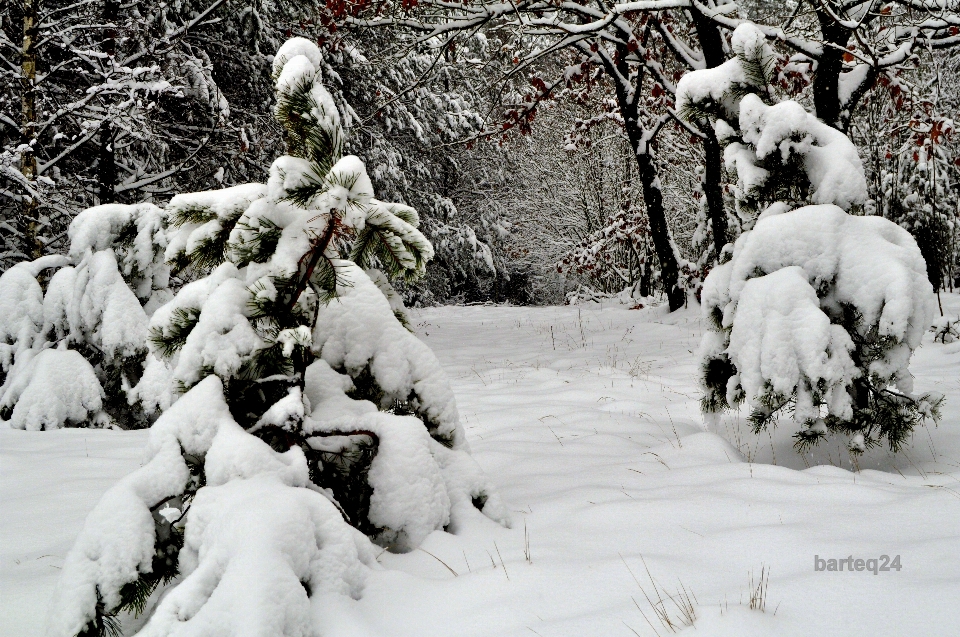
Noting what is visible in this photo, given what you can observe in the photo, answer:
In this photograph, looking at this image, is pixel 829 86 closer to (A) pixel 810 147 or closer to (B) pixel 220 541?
(A) pixel 810 147

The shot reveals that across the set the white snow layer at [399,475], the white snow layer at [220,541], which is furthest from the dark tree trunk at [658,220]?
the white snow layer at [220,541]

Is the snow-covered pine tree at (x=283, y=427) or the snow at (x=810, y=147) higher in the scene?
the snow at (x=810, y=147)

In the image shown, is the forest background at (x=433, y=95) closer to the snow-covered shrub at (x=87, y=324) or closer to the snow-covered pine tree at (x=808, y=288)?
the snow-covered pine tree at (x=808, y=288)

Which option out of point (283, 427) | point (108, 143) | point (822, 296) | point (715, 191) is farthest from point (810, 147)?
point (108, 143)

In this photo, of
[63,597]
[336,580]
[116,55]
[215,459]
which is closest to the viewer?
[63,597]

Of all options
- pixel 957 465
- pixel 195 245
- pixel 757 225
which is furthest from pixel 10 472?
pixel 957 465

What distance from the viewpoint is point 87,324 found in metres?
4.12

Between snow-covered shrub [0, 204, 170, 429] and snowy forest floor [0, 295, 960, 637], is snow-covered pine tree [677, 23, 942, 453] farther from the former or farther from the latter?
snow-covered shrub [0, 204, 170, 429]

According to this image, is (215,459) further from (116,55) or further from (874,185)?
(874,185)

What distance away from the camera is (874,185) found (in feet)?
28.8

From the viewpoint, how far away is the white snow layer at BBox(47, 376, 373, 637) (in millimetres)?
1421

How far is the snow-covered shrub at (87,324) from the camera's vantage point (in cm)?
402

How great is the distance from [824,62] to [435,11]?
4.92m

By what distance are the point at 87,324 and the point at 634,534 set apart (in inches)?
160
